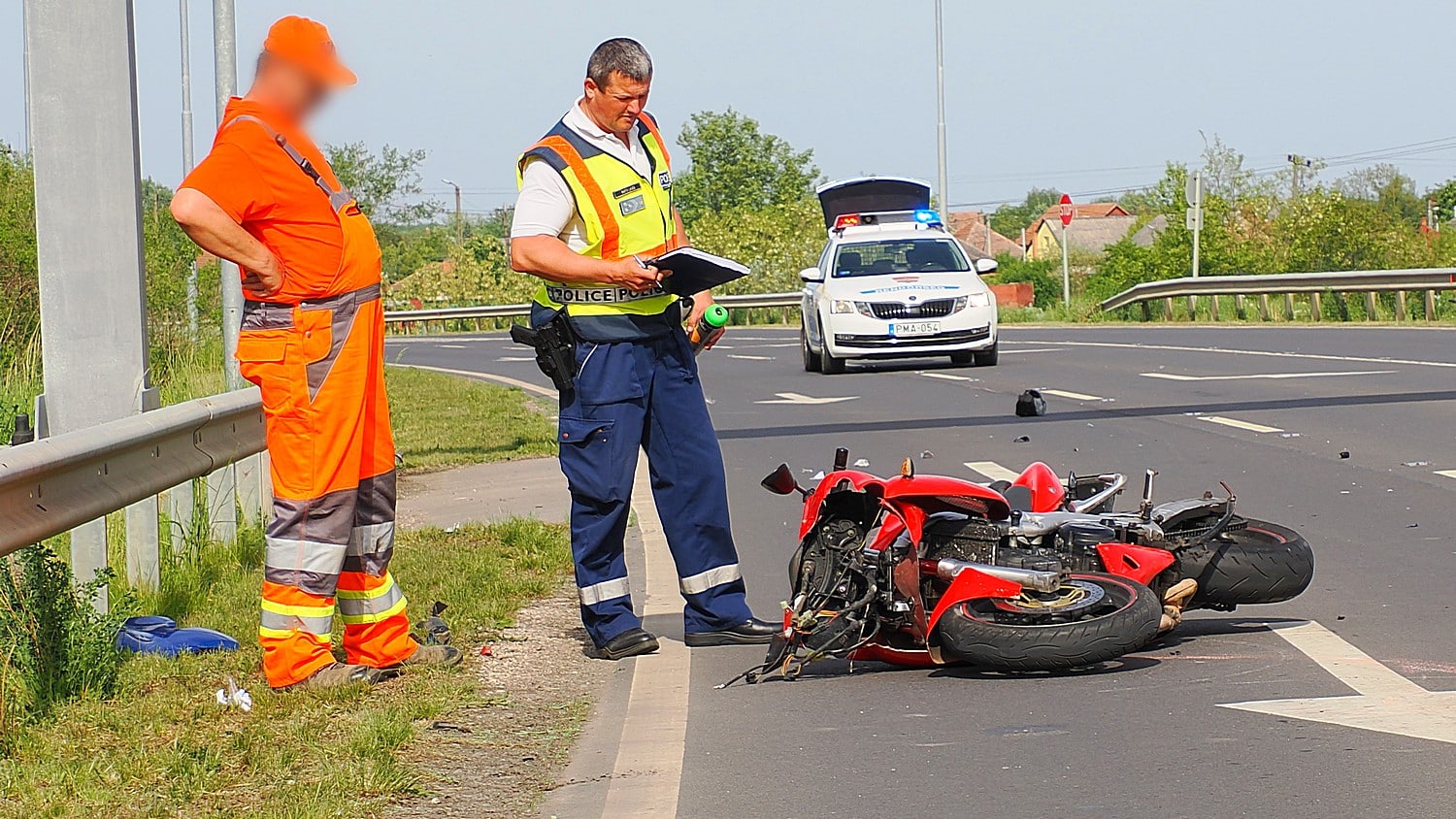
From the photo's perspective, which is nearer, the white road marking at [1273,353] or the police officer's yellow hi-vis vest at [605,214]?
the police officer's yellow hi-vis vest at [605,214]

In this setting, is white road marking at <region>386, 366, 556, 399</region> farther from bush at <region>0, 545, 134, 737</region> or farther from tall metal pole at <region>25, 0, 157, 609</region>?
bush at <region>0, 545, 134, 737</region>

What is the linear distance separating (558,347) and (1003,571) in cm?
181

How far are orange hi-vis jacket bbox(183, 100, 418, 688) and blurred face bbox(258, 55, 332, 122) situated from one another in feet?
0.30

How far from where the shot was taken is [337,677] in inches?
236

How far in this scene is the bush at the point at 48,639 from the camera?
19.1 ft

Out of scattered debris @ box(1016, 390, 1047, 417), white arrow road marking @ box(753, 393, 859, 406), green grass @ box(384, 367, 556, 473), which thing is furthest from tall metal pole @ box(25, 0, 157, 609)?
white arrow road marking @ box(753, 393, 859, 406)

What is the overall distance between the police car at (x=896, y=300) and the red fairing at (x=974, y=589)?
15966 millimetres

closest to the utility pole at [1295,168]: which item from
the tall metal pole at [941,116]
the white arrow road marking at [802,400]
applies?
the tall metal pole at [941,116]

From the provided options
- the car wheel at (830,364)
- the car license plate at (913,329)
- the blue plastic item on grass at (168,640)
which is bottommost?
the blue plastic item on grass at (168,640)

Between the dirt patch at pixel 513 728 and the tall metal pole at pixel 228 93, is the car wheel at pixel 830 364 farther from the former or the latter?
the dirt patch at pixel 513 728

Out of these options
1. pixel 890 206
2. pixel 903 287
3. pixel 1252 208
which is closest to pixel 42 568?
pixel 903 287

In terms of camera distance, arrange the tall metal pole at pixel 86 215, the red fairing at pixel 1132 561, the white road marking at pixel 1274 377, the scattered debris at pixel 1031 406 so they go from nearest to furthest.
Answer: the red fairing at pixel 1132 561 < the tall metal pole at pixel 86 215 < the scattered debris at pixel 1031 406 < the white road marking at pixel 1274 377

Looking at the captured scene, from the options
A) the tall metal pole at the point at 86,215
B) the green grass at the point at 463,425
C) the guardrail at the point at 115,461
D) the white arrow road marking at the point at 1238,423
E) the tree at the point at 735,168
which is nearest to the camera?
the guardrail at the point at 115,461

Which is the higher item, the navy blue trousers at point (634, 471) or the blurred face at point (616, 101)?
the blurred face at point (616, 101)
